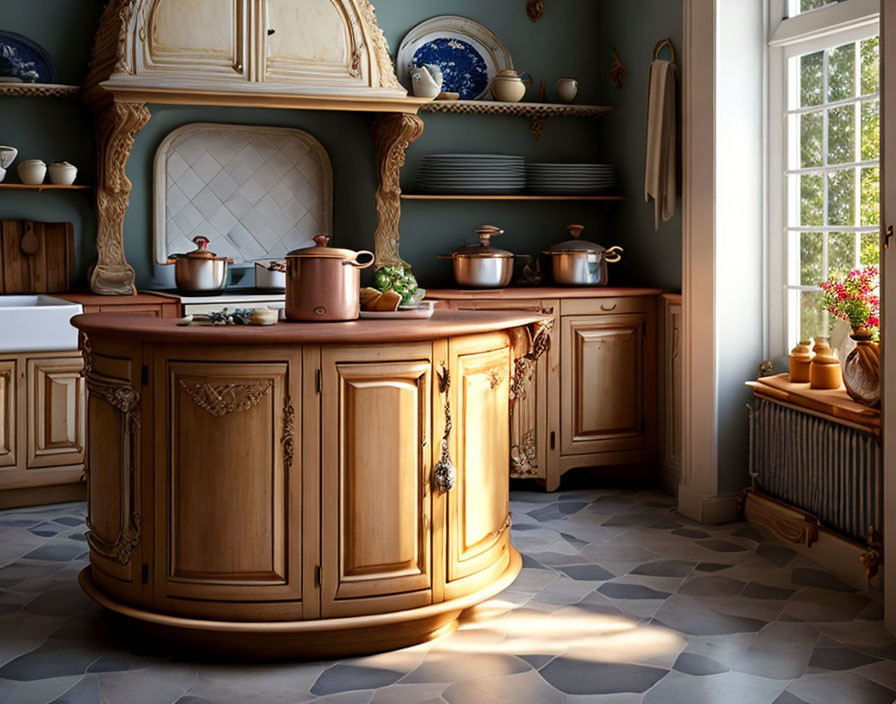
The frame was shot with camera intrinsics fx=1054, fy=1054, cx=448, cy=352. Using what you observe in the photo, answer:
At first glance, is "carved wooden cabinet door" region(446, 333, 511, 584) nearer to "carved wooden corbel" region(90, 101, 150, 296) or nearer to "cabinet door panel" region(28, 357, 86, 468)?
"cabinet door panel" region(28, 357, 86, 468)

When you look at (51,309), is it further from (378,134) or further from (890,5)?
(890,5)

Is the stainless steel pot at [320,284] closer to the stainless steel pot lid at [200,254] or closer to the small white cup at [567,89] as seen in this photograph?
the stainless steel pot lid at [200,254]

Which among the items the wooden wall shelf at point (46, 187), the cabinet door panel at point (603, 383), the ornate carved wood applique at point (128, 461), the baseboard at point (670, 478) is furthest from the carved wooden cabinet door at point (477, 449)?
the wooden wall shelf at point (46, 187)

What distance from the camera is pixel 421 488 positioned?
301cm

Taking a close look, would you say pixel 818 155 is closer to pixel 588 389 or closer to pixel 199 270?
pixel 588 389

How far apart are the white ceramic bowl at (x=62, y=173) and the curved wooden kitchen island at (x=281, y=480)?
1967mm

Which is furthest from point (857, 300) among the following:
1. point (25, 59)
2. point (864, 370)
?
point (25, 59)

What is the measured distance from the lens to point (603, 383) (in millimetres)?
5016

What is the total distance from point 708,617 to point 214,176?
10.5 feet

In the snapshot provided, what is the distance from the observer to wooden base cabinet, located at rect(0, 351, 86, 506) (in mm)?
4453

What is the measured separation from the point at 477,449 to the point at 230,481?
0.74 m

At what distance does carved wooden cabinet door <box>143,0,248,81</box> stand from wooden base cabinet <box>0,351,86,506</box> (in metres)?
1.32

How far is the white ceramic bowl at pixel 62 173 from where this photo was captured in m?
4.77

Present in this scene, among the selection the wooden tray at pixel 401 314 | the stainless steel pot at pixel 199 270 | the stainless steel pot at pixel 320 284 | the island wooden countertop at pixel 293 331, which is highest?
the stainless steel pot at pixel 199 270
